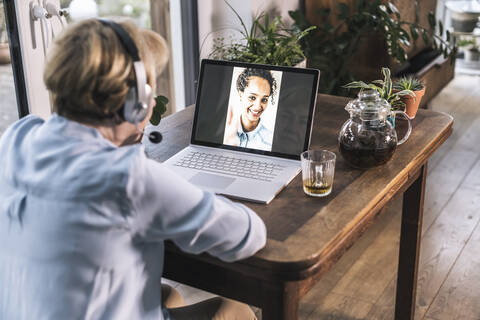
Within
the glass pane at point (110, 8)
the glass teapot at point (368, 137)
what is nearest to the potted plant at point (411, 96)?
the glass teapot at point (368, 137)

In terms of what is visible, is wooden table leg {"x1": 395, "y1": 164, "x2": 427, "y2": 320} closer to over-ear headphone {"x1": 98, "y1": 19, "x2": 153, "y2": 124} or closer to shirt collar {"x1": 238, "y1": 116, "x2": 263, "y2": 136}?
shirt collar {"x1": 238, "y1": 116, "x2": 263, "y2": 136}

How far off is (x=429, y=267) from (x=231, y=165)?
1230mm

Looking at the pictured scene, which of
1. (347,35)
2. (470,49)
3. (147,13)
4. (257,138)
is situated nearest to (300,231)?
(257,138)

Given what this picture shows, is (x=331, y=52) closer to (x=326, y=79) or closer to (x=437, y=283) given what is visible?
(x=326, y=79)

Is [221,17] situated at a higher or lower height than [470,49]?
→ higher

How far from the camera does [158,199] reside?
1016 mm

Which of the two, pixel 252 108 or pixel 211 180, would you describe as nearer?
pixel 211 180

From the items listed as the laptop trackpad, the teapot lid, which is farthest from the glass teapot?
the laptop trackpad

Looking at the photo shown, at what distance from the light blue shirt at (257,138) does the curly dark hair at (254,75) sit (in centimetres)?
10

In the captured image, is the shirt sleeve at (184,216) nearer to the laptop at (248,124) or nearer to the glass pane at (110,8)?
the laptop at (248,124)

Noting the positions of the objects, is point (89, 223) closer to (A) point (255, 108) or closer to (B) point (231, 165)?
(B) point (231, 165)

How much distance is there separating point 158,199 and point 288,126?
634 mm

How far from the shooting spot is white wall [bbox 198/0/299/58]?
3.00 m

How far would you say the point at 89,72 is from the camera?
100cm
